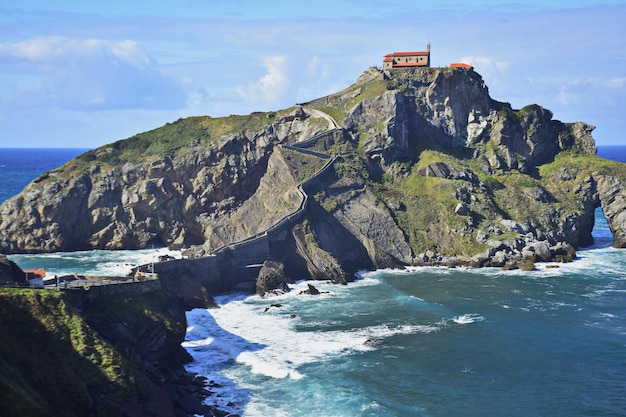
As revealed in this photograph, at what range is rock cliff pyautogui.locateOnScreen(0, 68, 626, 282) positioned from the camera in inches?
3590

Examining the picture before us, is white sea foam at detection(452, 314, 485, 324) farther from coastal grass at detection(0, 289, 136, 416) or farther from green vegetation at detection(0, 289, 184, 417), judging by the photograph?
coastal grass at detection(0, 289, 136, 416)

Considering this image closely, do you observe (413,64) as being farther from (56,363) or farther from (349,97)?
(56,363)

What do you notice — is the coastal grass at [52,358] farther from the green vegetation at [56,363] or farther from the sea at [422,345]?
the sea at [422,345]

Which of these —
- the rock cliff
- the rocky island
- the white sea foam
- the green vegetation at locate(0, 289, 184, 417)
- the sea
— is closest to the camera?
the green vegetation at locate(0, 289, 184, 417)

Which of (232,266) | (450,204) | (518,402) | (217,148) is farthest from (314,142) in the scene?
(518,402)

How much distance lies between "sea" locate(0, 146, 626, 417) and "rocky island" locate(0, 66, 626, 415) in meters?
4.97

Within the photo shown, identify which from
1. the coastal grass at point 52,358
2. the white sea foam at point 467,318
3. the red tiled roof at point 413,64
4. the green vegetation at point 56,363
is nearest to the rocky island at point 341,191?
the red tiled roof at point 413,64

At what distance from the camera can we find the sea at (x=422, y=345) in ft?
158

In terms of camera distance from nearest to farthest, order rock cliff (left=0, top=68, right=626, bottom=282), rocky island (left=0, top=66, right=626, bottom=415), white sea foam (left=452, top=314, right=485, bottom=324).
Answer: white sea foam (left=452, top=314, right=485, bottom=324) < rocky island (left=0, top=66, right=626, bottom=415) < rock cliff (left=0, top=68, right=626, bottom=282)

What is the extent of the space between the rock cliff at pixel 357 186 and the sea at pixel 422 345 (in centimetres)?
684

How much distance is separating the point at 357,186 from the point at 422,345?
42.6m

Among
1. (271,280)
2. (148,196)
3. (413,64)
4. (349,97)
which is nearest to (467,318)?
(271,280)

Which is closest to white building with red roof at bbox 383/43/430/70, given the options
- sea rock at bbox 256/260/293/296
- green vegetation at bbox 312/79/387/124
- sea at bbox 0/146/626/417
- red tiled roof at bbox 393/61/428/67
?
red tiled roof at bbox 393/61/428/67

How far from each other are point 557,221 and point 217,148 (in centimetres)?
4969
